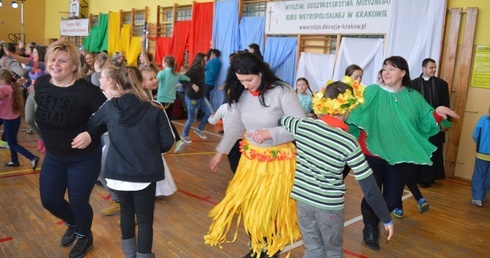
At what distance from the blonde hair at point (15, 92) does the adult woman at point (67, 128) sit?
2.73 metres

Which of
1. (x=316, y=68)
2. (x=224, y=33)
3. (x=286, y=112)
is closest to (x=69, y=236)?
(x=286, y=112)

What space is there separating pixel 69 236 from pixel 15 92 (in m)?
2.80

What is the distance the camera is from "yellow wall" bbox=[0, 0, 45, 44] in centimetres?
1777

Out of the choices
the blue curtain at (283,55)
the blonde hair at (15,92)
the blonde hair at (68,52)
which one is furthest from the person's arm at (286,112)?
the blue curtain at (283,55)

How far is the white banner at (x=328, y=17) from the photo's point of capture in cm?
662

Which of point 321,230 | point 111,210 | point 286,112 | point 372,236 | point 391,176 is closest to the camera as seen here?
point 321,230

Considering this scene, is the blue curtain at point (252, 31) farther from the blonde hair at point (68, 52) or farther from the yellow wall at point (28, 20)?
the yellow wall at point (28, 20)

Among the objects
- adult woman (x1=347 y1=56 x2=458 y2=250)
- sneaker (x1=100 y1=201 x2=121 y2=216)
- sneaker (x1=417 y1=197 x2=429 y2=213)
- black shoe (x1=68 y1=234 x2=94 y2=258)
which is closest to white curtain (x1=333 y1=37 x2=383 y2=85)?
sneaker (x1=417 y1=197 x2=429 y2=213)

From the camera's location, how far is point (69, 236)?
3.06 meters

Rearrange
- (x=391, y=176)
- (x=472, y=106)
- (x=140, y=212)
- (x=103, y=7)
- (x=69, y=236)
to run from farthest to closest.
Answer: (x=103, y=7)
(x=472, y=106)
(x=391, y=176)
(x=69, y=236)
(x=140, y=212)

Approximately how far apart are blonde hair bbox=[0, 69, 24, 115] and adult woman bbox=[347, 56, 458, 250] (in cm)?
404

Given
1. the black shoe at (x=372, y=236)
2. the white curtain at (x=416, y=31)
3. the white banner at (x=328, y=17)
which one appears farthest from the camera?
the white banner at (x=328, y=17)

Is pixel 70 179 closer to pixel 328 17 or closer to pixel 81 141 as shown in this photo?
pixel 81 141

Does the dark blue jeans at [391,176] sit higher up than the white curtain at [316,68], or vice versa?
the white curtain at [316,68]
